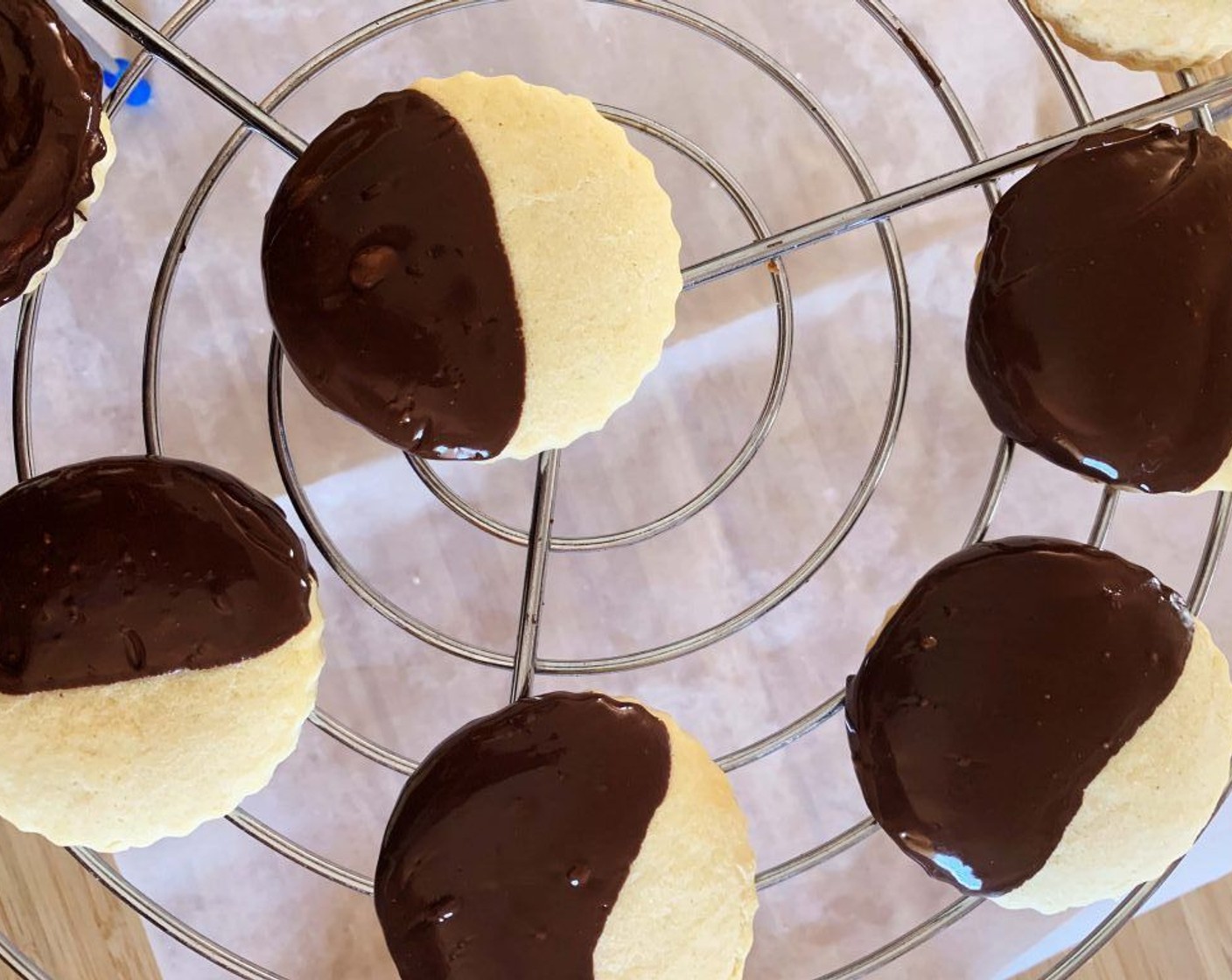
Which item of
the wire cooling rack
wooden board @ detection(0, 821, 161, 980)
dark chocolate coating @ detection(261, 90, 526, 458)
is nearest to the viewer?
dark chocolate coating @ detection(261, 90, 526, 458)

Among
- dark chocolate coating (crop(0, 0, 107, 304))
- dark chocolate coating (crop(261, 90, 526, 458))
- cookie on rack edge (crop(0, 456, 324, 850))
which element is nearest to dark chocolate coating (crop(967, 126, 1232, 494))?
dark chocolate coating (crop(261, 90, 526, 458))

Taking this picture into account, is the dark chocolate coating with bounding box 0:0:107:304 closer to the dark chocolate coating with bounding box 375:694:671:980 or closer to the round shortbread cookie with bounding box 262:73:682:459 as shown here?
the round shortbread cookie with bounding box 262:73:682:459

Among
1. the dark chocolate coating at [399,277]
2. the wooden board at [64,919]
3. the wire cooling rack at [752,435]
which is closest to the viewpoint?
the dark chocolate coating at [399,277]

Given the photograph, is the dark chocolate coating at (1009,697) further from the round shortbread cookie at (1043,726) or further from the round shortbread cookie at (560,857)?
the round shortbread cookie at (560,857)

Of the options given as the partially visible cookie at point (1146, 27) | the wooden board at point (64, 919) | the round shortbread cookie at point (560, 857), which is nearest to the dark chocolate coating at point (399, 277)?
the round shortbread cookie at point (560, 857)

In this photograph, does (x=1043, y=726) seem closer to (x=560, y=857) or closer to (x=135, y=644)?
(x=560, y=857)

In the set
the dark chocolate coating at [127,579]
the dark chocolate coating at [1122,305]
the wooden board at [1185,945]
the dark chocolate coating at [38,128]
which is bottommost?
the wooden board at [1185,945]

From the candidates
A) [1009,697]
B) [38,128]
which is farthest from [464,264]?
[1009,697]
